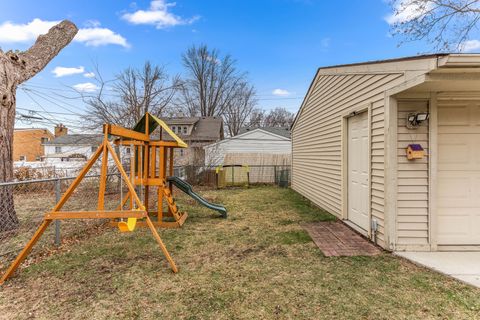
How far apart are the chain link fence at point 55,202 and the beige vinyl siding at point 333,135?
390 centimetres

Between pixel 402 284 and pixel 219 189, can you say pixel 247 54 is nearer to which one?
pixel 219 189

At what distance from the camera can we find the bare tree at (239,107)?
96.5ft

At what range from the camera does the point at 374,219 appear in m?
4.07

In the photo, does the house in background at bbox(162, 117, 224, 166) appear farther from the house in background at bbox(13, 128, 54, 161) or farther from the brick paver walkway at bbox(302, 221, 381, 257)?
the house in background at bbox(13, 128, 54, 161)

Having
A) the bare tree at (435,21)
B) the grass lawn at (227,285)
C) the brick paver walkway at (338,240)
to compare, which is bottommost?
the grass lawn at (227,285)

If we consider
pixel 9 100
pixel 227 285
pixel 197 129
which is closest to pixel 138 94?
pixel 197 129

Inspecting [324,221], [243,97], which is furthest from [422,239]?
[243,97]

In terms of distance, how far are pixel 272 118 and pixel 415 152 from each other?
31280 millimetres

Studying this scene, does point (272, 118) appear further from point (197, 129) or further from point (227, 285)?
point (227, 285)

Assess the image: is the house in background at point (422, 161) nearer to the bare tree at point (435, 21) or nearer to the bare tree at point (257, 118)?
the bare tree at point (435, 21)

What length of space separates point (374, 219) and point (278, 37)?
1679 cm

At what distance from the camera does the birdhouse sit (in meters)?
3.51

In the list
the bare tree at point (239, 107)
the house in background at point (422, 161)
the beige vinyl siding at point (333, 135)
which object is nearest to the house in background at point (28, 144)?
the bare tree at point (239, 107)

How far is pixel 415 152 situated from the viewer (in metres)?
3.52
